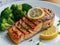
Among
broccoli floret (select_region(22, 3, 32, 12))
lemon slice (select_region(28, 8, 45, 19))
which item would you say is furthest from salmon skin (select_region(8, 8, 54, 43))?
broccoli floret (select_region(22, 3, 32, 12))

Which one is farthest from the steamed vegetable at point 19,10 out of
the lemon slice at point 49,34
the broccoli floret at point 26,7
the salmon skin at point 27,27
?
the lemon slice at point 49,34

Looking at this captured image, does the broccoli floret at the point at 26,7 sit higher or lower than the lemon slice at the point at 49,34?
higher

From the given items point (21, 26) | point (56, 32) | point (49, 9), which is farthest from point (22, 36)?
point (49, 9)

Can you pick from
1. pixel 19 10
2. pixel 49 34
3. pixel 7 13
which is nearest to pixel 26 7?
pixel 19 10

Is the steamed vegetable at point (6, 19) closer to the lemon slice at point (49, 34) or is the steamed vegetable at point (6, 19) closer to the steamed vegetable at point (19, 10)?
the steamed vegetable at point (19, 10)

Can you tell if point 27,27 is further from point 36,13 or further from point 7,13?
point 7,13

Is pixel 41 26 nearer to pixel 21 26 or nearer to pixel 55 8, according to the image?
pixel 21 26

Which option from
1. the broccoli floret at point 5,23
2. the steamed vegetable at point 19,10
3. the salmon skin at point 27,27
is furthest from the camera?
the steamed vegetable at point 19,10

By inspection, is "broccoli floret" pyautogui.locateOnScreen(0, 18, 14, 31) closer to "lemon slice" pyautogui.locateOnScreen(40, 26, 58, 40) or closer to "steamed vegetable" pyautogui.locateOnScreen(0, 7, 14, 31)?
"steamed vegetable" pyautogui.locateOnScreen(0, 7, 14, 31)
